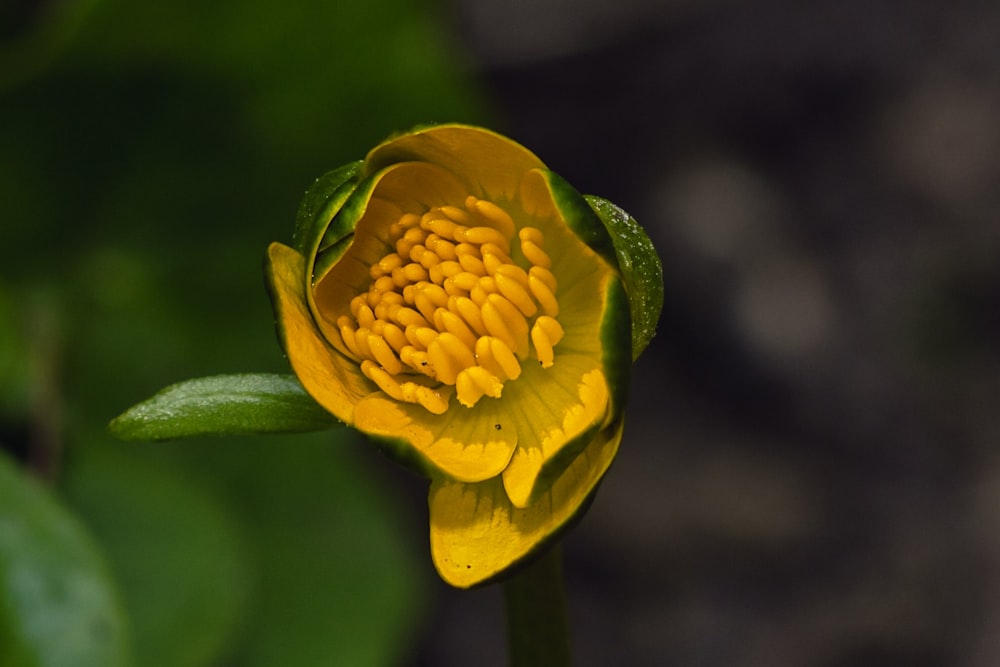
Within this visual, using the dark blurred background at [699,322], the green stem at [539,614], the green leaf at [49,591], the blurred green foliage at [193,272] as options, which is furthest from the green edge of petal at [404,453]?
the dark blurred background at [699,322]

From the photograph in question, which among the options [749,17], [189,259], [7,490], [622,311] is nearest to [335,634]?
[189,259]

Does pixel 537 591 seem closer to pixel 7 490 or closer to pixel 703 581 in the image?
pixel 7 490

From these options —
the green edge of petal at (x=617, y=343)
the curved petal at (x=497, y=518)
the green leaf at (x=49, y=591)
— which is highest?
the green edge of petal at (x=617, y=343)

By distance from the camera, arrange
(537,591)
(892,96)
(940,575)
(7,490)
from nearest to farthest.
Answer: (537,591) → (7,490) → (940,575) → (892,96)

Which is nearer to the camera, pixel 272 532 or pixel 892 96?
pixel 272 532

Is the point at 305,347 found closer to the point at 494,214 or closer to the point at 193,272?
the point at 494,214

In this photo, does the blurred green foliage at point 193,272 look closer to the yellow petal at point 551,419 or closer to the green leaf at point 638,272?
the yellow petal at point 551,419

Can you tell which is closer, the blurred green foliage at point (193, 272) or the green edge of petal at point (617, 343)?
the green edge of petal at point (617, 343)
